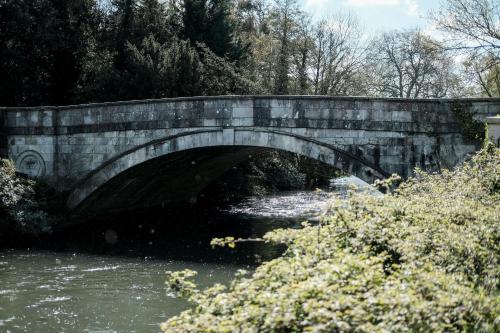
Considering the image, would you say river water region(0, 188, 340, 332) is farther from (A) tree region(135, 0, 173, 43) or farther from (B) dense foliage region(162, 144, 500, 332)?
(A) tree region(135, 0, 173, 43)

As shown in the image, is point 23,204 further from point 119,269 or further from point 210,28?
point 210,28

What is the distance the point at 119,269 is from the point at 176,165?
529 centimetres

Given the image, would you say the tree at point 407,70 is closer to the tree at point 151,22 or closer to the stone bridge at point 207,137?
the tree at point 151,22

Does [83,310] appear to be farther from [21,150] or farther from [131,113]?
[21,150]

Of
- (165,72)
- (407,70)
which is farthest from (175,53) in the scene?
(407,70)

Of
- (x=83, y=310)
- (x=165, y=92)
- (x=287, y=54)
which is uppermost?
(x=287, y=54)

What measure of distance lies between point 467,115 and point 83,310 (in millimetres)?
7028

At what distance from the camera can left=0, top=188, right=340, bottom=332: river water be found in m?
7.43

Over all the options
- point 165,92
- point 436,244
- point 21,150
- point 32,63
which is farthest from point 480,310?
point 32,63

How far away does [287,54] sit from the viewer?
24109mm

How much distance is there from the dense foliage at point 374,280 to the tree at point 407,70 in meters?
20.9

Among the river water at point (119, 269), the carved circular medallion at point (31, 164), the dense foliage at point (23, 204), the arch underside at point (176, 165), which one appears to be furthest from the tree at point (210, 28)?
the dense foliage at point (23, 204)

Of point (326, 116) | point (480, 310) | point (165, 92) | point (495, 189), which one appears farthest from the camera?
point (165, 92)

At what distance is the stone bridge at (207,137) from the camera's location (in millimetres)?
11000
